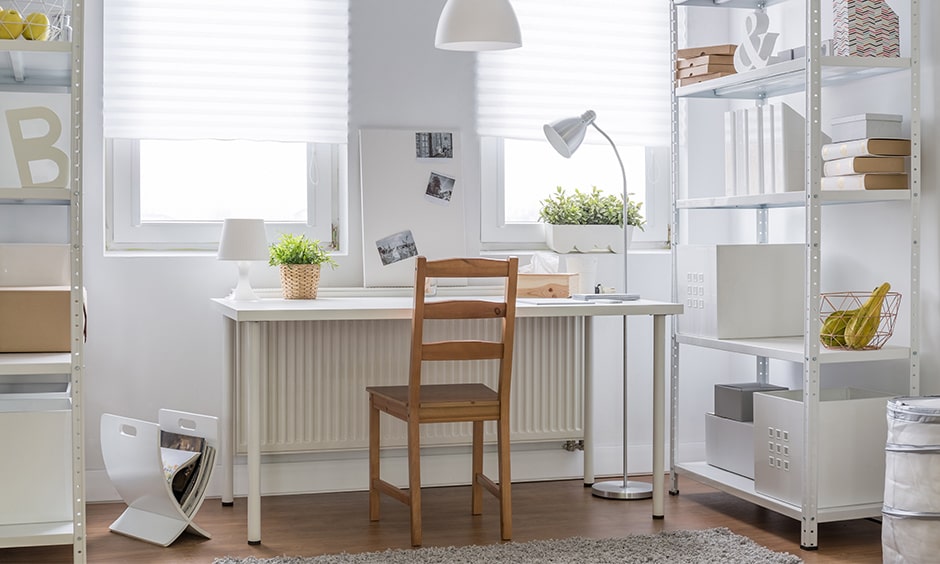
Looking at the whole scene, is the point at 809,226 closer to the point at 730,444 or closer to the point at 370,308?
the point at 730,444

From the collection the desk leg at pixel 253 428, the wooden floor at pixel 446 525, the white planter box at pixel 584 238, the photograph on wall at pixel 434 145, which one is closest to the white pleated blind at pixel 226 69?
the photograph on wall at pixel 434 145

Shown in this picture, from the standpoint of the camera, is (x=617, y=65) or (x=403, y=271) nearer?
(x=403, y=271)

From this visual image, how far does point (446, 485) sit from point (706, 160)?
67.7 inches

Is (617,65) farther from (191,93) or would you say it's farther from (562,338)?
(191,93)

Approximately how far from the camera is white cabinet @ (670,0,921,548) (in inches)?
123

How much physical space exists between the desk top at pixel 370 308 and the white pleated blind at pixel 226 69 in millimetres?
680

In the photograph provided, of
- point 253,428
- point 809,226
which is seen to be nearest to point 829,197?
point 809,226

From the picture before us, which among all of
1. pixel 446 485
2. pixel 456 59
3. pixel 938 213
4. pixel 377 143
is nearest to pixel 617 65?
pixel 456 59

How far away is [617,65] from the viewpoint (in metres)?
4.26

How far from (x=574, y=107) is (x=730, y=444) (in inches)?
57.2

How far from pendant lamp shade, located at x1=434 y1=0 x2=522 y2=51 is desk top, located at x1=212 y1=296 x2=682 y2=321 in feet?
2.80

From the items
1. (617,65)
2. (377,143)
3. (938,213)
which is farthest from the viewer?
(617,65)

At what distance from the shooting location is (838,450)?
3174 mm

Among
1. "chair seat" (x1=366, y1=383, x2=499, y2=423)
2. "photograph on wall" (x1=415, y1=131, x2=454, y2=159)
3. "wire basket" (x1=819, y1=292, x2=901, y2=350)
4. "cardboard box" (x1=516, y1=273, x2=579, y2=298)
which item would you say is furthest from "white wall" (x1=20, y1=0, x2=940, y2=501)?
"wire basket" (x1=819, y1=292, x2=901, y2=350)
